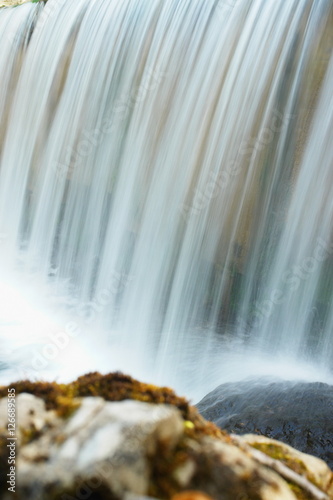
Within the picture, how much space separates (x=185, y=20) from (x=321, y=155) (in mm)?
3547

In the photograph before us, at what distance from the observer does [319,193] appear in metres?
5.37

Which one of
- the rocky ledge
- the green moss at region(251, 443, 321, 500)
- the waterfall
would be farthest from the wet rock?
the rocky ledge

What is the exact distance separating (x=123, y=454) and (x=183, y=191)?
17.7ft

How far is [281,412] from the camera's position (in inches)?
154

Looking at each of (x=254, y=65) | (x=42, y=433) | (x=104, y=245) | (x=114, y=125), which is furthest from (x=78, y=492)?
(x=114, y=125)

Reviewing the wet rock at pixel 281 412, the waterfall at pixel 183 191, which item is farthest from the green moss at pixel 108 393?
the waterfall at pixel 183 191

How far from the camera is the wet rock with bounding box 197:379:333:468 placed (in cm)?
356

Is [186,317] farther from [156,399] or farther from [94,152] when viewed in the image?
[156,399]

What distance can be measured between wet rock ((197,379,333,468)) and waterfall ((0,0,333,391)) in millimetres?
1154

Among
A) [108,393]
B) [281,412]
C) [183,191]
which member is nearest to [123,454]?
[108,393]

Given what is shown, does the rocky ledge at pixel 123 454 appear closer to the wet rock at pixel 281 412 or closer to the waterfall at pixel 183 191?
the wet rock at pixel 281 412

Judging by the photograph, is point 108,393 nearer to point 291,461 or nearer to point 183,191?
point 291,461

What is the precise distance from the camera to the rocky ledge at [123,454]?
1.40 metres

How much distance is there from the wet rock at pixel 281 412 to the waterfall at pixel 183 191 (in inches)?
45.4
